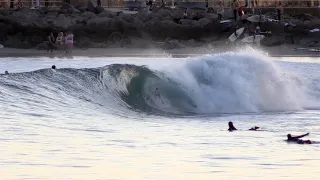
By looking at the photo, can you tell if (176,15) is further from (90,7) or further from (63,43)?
(63,43)

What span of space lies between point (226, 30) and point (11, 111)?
27021mm

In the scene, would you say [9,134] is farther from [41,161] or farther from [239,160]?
[239,160]

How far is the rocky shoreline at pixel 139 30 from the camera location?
43.8 m

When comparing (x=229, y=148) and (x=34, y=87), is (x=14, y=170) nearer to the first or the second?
(x=229, y=148)

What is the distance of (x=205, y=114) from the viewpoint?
21.9 metres

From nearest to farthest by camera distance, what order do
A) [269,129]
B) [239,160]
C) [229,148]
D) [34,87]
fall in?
[239,160] → [229,148] → [269,129] → [34,87]

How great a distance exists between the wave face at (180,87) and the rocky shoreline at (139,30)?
58.8ft

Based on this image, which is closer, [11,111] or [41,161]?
[41,161]

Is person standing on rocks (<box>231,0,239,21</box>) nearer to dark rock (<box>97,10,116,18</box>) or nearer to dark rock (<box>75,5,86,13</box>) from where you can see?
dark rock (<box>97,10,116,18</box>)

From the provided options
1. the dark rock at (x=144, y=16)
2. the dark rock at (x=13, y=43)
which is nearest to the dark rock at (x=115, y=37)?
the dark rock at (x=144, y=16)

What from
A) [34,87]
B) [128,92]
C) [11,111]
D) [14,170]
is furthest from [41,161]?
[128,92]

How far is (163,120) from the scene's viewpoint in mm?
20141

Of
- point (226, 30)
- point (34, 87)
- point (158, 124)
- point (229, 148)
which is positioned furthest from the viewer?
point (226, 30)

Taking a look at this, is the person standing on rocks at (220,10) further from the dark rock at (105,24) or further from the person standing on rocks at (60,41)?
the person standing on rocks at (60,41)
